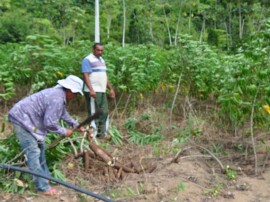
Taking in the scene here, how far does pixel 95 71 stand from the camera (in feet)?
23.5

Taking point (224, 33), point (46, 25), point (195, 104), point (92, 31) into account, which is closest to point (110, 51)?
point (195, 104)

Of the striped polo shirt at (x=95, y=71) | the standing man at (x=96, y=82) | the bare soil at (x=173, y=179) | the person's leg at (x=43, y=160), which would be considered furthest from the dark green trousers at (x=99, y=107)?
the person's leg at (x=43, y=160)

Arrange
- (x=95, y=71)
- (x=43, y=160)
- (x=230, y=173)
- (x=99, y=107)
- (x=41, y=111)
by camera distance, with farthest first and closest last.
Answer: (x=99, y=107)
(x=95, y=71)
(x=230, y=173)
(x=43, y=160)
(x=41, y=111)

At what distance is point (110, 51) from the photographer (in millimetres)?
8758

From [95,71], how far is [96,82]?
6.7 inches

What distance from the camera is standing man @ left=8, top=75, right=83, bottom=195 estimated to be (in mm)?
4801

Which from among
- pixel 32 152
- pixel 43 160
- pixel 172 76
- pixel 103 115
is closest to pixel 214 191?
pixel 43 160

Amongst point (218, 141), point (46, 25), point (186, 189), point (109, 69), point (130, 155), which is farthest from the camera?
point (46, 25)

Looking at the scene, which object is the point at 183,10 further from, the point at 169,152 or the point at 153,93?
the point at 169,152

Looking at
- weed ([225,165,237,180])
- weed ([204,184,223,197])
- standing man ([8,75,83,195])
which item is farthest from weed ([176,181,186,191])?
standing man ([8,75,83,195])

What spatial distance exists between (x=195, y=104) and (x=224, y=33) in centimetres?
1808

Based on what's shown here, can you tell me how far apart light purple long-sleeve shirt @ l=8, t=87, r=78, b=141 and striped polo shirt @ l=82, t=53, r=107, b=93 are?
2209 mm

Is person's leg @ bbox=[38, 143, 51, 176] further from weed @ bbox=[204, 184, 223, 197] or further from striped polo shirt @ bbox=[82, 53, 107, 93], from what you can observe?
striped polo shirt @ bbox=[82, 53, 107, 93]

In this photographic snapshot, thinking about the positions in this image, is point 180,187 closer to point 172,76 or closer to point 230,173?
point 230,173
